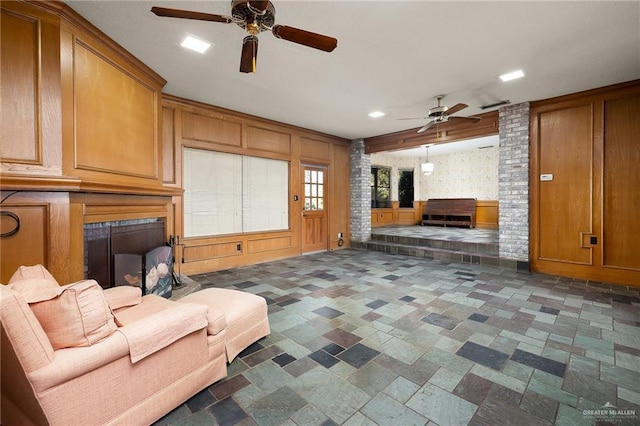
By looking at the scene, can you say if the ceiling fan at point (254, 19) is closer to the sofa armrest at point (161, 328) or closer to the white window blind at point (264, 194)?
the sofa armrest at point (161, 328)

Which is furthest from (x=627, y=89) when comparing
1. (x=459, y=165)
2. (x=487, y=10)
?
(x=459, y=165)

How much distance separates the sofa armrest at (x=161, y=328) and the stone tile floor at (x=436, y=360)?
469 millimetres

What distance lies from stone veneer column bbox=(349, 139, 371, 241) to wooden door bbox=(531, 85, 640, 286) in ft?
12.0

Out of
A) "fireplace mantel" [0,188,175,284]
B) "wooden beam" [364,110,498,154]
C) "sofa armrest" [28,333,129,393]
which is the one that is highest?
"wooden beam" [364,110,498,154]

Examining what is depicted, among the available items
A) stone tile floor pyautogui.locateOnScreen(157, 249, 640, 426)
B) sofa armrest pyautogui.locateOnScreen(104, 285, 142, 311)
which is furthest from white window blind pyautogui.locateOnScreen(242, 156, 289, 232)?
sofa armrest pyautogui.locateOnScreen(104, 285, 142, 311)

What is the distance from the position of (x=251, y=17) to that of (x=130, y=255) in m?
2.58

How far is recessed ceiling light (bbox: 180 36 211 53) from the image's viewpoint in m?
2.94

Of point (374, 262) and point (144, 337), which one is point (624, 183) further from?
point (144, 337)

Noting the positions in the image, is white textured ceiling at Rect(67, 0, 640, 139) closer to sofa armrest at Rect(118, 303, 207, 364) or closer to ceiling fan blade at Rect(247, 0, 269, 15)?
ceiling fan blade at Rect(247, 0, 269, 15)

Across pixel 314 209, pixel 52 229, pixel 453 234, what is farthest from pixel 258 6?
pixel 453 234

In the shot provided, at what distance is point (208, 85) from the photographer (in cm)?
412

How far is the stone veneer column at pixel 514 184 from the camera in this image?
16.1 ft

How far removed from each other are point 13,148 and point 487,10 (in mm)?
4059

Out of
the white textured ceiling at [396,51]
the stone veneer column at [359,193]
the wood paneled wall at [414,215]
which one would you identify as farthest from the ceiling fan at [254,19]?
the wood paneled wall at [414,215]
